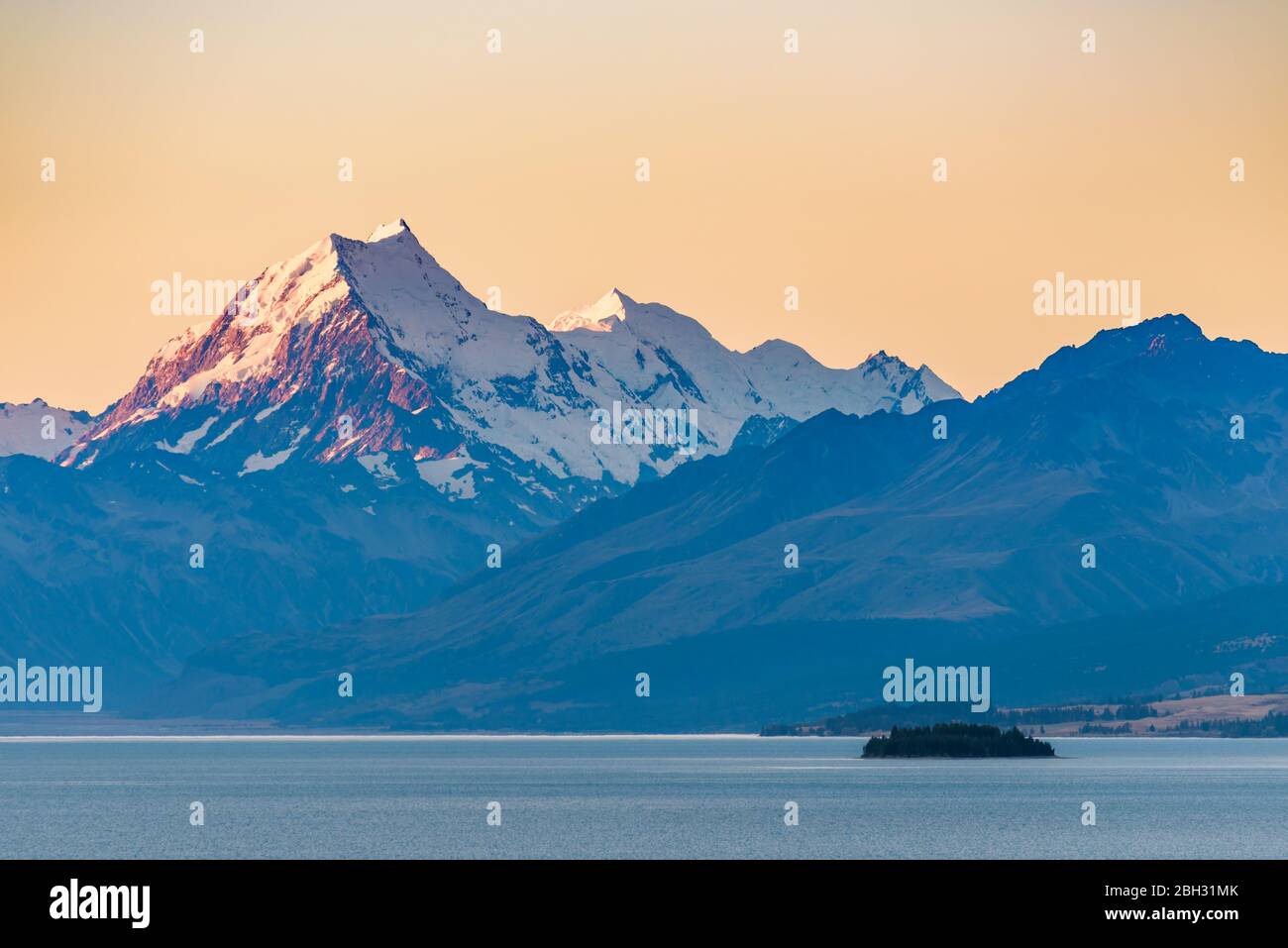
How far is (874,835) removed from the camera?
19662cm
